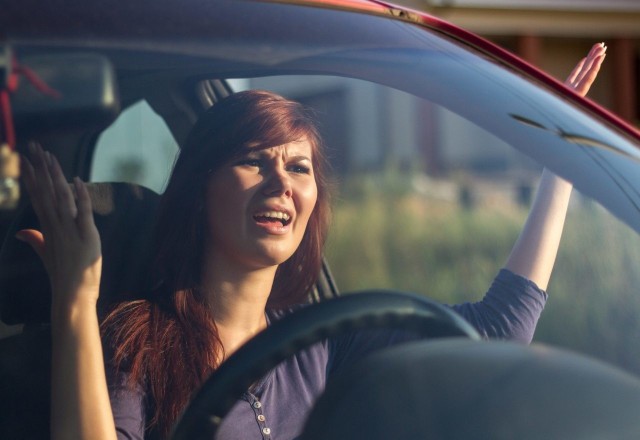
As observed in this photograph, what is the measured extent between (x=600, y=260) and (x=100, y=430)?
2.25 ft

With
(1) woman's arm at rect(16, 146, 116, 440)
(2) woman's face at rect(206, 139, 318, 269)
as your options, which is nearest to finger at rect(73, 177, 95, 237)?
(1) woman's arm at rect(16, 146, 116, 440)

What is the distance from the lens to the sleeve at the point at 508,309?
1.23 m

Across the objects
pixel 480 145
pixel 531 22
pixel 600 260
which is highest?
pixel 480 145

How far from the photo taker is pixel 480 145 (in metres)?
1.42

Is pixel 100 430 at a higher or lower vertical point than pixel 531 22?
higher

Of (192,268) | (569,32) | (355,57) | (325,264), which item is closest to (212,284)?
(192,268)

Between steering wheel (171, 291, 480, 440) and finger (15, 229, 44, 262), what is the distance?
26 centimetres

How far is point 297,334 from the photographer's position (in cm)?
113

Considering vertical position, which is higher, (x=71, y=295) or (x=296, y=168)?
(x=296, y=168)

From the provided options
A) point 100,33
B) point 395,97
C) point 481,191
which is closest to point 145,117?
point 100,33

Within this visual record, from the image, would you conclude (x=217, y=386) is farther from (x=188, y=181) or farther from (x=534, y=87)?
(x=534, y=87)

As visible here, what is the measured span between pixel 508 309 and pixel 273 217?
31 cm

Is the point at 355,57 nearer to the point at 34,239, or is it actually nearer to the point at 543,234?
the point at 543,234

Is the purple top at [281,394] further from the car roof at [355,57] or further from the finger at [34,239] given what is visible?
the car roof at [355,57]
